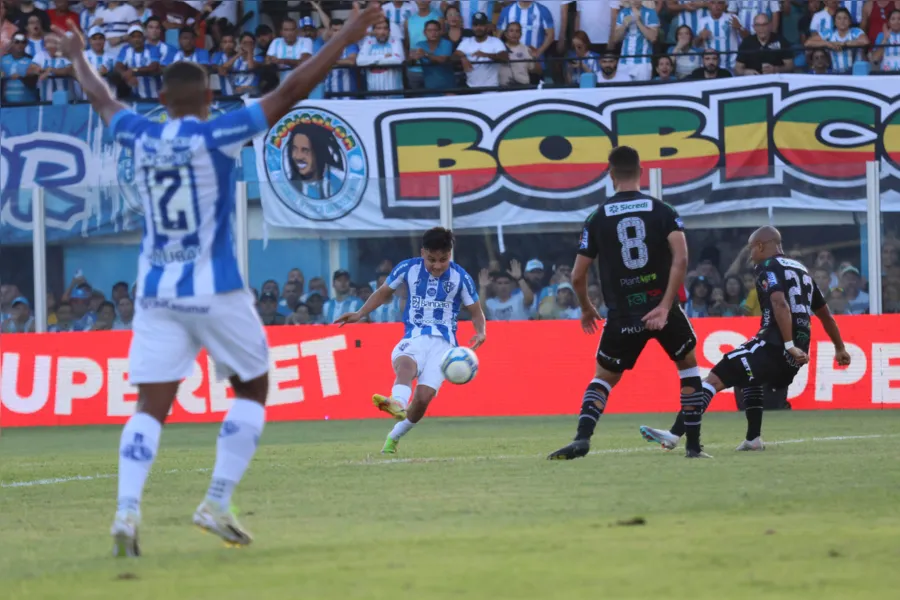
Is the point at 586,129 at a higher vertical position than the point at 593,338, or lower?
higher

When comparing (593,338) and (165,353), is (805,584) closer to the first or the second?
(165,353)

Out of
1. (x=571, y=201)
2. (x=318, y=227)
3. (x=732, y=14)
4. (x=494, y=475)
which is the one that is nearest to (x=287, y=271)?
(x=318, y=227)

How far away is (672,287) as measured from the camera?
32.0ft

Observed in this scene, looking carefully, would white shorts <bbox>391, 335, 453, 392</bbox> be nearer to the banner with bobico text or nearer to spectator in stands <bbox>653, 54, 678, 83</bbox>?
the banner with bobico text

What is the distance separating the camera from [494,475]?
9.26m

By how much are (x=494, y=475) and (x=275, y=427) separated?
803 cm

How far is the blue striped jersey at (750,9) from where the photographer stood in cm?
2214

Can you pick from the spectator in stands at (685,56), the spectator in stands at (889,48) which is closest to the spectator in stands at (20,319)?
the spectator in stands at (685,56)

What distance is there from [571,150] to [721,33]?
10.6 ft

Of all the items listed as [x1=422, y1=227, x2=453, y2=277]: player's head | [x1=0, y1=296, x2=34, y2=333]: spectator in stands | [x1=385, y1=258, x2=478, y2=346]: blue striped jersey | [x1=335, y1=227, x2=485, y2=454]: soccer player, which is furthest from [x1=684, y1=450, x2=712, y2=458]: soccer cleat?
[x1=0, y1=296, x2=34, y2=333]: spectator in stands

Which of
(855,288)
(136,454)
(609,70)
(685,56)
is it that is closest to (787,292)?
(136,454)

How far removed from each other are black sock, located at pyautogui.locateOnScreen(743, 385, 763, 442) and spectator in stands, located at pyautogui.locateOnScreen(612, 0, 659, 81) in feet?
36.1

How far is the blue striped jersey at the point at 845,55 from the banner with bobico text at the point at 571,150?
3.12 feet

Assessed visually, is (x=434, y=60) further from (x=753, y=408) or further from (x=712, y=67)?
(x=753, y=408)
